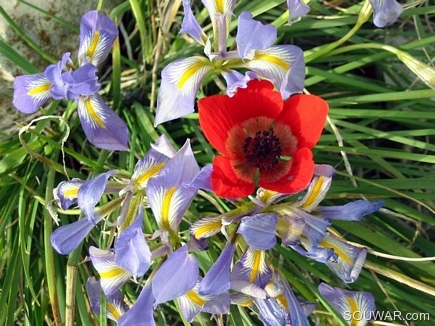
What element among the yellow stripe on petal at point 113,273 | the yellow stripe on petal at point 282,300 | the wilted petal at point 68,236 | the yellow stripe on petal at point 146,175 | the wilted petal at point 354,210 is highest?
the wilted petal at point 68,236

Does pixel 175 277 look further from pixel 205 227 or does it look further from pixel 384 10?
pixel 384 10

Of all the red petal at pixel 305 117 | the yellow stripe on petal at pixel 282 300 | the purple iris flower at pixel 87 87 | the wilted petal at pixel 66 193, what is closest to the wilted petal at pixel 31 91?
the purple iris flower at pixel 87 87

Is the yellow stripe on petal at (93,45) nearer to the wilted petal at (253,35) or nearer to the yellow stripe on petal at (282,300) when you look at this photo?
the wilted petal at (253,35)

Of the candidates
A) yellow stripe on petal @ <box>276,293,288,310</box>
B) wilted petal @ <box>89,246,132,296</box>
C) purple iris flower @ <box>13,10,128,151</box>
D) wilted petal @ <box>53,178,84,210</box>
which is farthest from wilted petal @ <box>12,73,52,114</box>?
yellow stripe on petal @ <box>276,293,288,310</box>

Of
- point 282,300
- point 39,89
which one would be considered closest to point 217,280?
point 282,300

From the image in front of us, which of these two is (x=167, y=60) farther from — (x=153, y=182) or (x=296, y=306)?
(x=296, y=306)

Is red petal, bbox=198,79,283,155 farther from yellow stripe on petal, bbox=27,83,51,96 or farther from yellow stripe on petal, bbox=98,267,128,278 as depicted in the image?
yellow stripe on petal, bbox=27,83,51,96
